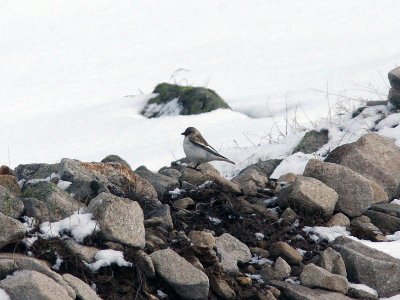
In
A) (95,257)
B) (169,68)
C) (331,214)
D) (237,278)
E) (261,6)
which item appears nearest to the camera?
(95,257)

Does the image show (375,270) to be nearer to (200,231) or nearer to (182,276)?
(200,231)

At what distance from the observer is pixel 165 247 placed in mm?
6176

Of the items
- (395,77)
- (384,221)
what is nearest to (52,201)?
(384,221)

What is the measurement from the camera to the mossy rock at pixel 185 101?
15.2 metres

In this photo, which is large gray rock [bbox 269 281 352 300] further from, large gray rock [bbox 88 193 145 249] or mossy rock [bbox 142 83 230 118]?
mossy rock [bbox 142 83 230 118]

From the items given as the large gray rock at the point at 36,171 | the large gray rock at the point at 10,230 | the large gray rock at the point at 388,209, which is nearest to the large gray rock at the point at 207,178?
the large gray rock at the point at 388,209

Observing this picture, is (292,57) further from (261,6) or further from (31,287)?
(31,287)

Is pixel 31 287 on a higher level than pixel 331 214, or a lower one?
higher

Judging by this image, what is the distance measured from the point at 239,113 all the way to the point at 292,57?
553cm

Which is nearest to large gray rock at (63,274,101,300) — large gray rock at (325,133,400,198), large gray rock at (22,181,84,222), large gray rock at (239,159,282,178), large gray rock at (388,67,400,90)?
large gray rock at (22,181,84,222)

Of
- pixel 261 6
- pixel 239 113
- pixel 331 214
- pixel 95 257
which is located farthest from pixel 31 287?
pixel 261 6

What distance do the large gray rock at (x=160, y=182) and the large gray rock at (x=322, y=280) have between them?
1.47 m

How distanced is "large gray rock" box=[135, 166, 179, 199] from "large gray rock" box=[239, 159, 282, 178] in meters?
1.33

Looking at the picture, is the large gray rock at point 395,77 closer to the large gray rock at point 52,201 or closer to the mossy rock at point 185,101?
the large gray rock at point 52,201
